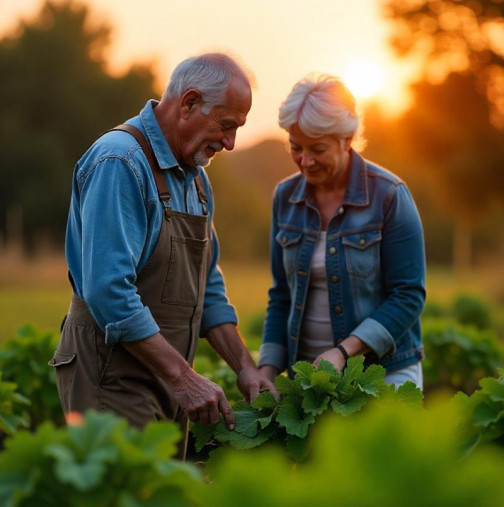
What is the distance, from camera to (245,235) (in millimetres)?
41156

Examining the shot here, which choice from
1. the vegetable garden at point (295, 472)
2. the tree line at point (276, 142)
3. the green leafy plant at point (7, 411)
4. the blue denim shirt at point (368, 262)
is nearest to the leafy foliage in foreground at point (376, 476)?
the vegetable garden at point (295, 472)

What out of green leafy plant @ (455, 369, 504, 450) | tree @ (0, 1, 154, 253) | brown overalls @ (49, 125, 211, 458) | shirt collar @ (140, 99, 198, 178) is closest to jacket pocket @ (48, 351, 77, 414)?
brown overalls @ (49, 125, 211, 458)

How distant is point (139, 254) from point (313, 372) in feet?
2.51

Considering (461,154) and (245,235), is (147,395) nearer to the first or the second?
(461,154)

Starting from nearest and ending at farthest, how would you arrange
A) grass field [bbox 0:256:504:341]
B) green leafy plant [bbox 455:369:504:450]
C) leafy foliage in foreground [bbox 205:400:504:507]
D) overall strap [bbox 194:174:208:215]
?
1. leafy foliage in foreground [bbox 205:400:504:507]
2. green leafy plant [bbox 455:369:504:450]
3. overall strap [bbox 194:174:208:215]
4. grass field [bbox 0:256:504:341]

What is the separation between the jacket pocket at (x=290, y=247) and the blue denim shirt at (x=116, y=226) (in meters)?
0.92

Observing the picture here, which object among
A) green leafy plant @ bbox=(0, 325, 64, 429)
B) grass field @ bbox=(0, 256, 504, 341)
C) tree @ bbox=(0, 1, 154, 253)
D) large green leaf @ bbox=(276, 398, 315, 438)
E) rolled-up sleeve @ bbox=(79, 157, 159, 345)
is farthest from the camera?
tree @ bbox=(0, 1, 154, 253)

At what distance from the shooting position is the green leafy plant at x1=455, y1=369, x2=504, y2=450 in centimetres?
268

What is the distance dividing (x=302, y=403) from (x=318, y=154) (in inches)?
48.8

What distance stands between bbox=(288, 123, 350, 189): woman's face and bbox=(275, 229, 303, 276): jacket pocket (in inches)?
11.3

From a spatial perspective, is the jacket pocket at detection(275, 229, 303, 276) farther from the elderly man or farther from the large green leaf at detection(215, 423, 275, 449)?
the large green leaf at detection(215, 423, 275, 449)

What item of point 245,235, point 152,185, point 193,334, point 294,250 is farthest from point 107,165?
point 245,235

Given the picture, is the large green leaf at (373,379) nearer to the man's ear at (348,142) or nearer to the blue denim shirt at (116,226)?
the blue denim shirt at (116,226)

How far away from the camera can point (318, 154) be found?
3.96 metres
